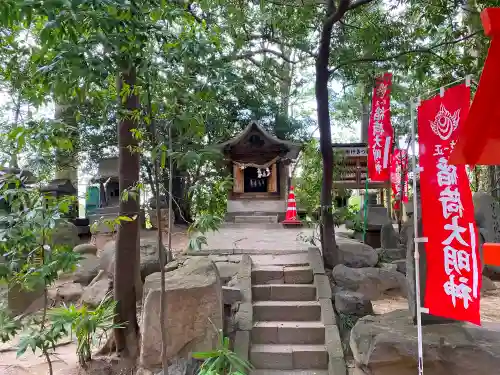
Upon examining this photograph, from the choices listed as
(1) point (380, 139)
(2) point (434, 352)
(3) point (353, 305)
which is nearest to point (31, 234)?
(2) point (434, 352)

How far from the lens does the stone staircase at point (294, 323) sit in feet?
17.4

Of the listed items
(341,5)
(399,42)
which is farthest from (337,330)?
(399,42)

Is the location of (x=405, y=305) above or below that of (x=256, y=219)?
below

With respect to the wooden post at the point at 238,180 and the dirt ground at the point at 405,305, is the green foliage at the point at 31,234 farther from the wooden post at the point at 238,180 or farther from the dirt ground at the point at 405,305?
the wooden post at the point at 238,180

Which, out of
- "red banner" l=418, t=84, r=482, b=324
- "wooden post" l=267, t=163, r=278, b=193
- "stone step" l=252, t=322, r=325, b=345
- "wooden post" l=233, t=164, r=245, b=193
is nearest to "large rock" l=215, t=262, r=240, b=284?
"stone step" l=252, t=322, r=325, b=345

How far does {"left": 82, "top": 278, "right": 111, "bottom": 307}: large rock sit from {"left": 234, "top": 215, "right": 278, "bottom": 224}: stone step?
27.8 ft

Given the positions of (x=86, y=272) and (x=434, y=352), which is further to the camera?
(x=86, y=272)

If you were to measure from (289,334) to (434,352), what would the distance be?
2149 millimetres

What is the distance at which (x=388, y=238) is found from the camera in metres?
10.4

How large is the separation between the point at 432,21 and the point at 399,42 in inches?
39.1

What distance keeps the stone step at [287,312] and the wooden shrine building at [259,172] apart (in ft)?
31.3

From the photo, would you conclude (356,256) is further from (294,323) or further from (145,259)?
(145,259)

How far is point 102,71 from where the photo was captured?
8.11 ft

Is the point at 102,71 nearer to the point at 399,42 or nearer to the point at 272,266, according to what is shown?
the point at 272,266
